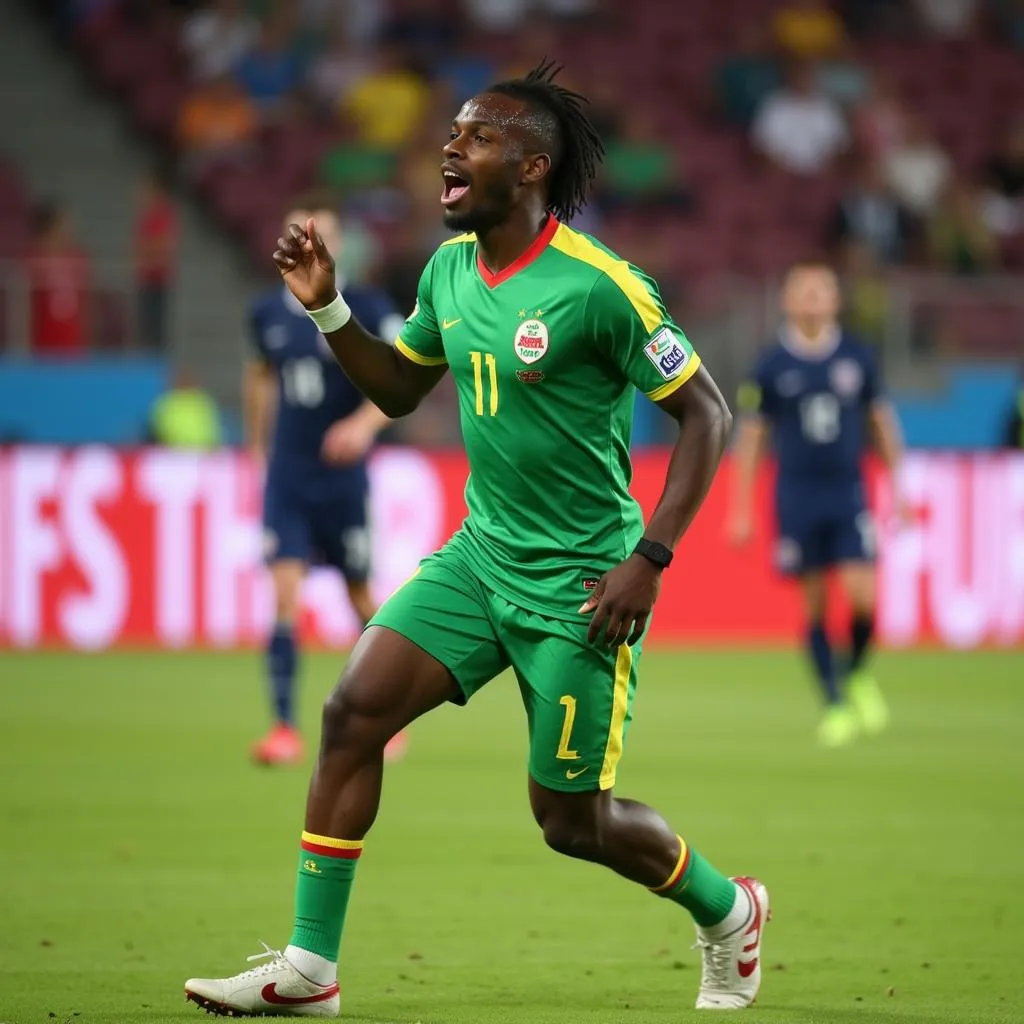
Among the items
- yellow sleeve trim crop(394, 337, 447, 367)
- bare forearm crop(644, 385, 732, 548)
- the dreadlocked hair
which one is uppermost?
the dreadlocked hair

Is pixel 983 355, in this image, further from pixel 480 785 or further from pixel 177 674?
pixel 480 785

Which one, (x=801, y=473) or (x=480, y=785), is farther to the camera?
(x=801, y=473)

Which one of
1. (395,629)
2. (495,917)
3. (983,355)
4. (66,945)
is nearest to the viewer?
(395,629)

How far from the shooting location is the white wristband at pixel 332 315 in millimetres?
5512

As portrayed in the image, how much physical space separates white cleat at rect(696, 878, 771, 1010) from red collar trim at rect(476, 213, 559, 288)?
1788mm

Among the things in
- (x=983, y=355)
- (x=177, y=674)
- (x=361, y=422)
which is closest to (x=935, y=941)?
(x=361, y=422)

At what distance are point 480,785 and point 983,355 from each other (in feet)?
36.2

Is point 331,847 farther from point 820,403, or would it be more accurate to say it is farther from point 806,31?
point 806,31

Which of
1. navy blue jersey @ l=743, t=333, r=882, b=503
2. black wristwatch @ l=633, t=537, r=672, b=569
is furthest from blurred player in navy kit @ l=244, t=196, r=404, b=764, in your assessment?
black wristwatch @ l=633, t=537, r=672, b=569

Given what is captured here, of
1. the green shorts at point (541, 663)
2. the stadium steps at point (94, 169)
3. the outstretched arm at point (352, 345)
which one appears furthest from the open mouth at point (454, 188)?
the stadium steps at point (94, 169)

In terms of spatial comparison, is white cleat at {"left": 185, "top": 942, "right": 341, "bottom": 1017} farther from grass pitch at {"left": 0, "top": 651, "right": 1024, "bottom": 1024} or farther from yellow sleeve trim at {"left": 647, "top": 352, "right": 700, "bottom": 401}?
yellow sleeve trim at {"left": 647, "top": 352, "right": 700, "bottom": 401}

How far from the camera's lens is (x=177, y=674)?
1496cm

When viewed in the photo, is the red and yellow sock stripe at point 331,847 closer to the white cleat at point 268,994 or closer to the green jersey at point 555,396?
the white cleat at point 268,994

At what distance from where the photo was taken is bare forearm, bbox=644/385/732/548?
5223mm
